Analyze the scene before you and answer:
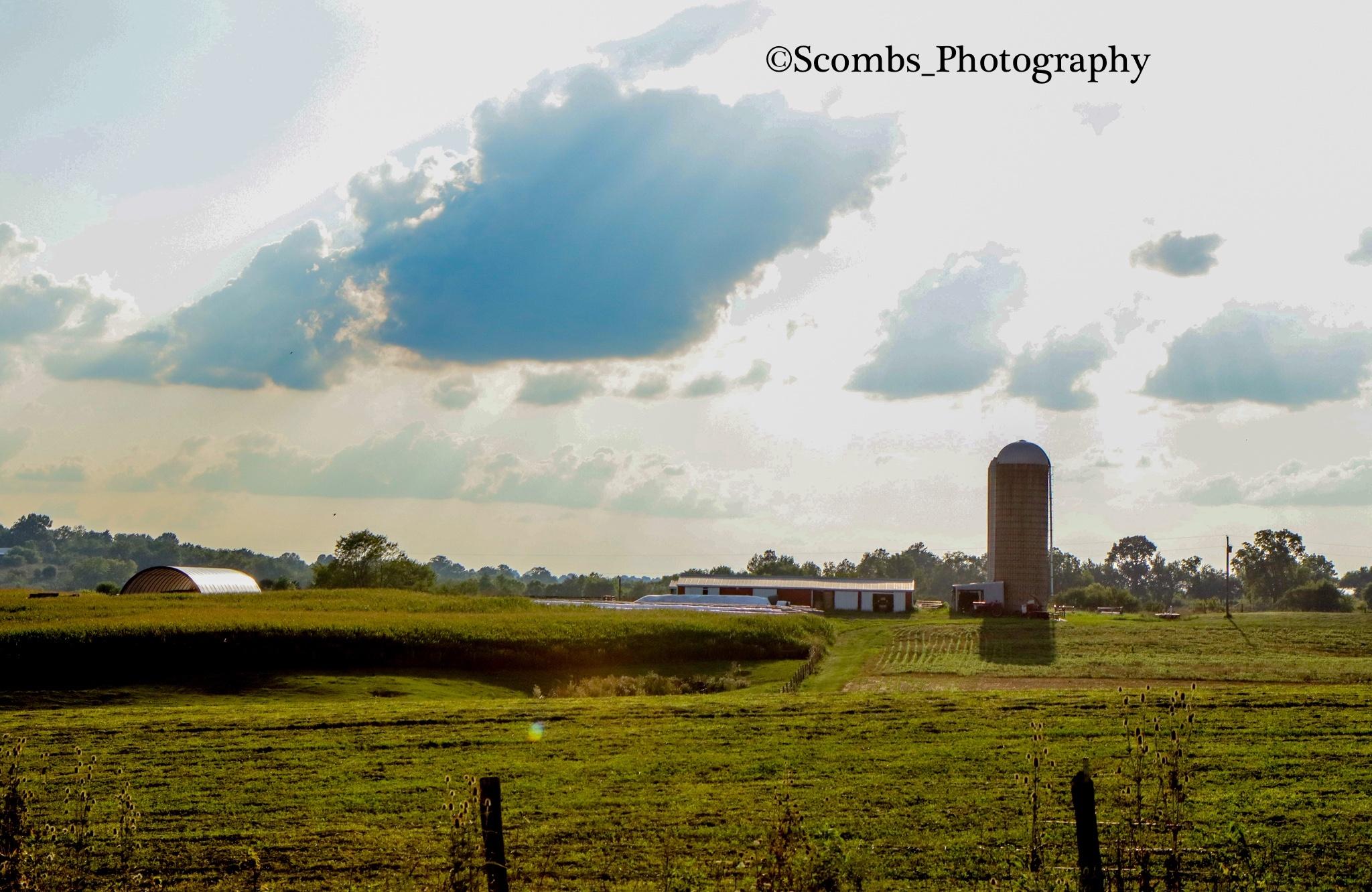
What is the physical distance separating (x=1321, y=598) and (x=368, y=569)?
10365 centimetres

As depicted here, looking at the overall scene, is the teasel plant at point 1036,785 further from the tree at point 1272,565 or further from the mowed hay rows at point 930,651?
the tree at point 1272,565

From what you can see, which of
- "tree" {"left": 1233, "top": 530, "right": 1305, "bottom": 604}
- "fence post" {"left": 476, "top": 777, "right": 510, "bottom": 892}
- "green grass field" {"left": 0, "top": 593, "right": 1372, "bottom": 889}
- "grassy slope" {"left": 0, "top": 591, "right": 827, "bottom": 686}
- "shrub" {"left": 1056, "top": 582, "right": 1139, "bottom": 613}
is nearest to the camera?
"fence post" {"left": 476, "top": 777, "right": 510, "bottom": 892}

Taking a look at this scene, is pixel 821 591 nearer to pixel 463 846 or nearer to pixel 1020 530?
pixel 1020 530

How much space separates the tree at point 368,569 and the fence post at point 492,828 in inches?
4141

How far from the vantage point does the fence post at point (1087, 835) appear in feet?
24.5

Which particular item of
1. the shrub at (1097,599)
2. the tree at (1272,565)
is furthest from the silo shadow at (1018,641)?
the tree at (1272,565)

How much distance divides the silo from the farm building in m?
15.3

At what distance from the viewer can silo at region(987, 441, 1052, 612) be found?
3088 inches

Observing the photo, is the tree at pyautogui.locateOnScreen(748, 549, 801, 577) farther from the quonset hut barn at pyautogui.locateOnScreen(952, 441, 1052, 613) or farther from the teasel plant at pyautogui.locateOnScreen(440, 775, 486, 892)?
the teasel plant at pyautogui.locateOnScreen(440, 775, 486, 892)

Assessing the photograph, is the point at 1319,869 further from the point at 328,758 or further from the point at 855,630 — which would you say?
the point at 855,630

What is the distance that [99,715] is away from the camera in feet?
87.5

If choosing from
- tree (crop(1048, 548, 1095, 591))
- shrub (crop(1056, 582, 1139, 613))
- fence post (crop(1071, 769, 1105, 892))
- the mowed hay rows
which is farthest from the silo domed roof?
tree (crop(1048, 548, 1095, 591))

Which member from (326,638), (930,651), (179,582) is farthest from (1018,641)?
(179,582)

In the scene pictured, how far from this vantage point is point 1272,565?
163 meters
